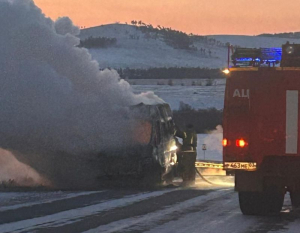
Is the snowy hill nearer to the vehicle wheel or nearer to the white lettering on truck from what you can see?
the vehicle wheel

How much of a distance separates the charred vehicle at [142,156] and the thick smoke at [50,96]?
0.84ft

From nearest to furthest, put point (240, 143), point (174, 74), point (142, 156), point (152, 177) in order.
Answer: point (240, 143), point (142, 156), point (152, 177), point (174, 74)

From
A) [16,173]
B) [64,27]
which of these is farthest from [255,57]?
[64,27]

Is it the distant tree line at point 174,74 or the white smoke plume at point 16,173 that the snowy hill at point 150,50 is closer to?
the distant tree line at point 174,74

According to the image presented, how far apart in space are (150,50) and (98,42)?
443 inches

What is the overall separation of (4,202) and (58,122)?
422cm

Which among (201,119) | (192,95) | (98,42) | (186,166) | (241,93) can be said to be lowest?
(186,166)

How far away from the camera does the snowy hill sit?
431 ft

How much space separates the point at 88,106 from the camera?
18.3 m

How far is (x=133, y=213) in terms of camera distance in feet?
41.0

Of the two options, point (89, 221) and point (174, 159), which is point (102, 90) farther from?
point (89, 221)

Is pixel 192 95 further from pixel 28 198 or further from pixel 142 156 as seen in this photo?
pixel 28 198

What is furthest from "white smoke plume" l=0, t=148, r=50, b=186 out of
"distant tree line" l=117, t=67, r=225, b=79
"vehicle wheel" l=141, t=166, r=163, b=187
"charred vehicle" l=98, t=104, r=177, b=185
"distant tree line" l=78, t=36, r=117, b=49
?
"distant tree line" l=78, t=36, r=117, b=49

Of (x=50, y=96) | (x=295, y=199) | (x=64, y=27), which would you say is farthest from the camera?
(x=64, y=27)
